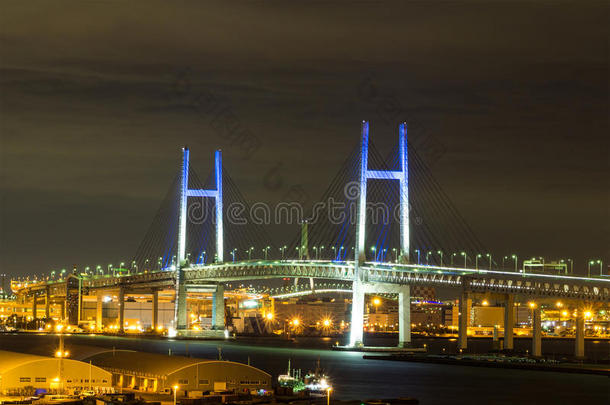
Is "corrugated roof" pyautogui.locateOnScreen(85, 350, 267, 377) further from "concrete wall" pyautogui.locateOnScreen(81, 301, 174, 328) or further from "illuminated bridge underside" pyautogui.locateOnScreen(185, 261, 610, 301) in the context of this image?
"concrete wall" pyautogui.locateOnScreen(81, 301, 174, 328)

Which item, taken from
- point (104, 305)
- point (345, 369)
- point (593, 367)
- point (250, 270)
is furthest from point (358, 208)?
point (104, 305)

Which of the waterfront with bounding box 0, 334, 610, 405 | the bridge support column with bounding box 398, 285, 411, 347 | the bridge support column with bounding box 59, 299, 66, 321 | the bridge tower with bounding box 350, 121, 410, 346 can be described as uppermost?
the bridge tower with bounding box 350, 121, 410, 346

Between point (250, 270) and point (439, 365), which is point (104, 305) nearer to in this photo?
point (250, 270)

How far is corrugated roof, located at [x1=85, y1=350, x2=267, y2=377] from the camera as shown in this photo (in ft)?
103

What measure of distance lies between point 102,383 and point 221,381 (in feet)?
12.2

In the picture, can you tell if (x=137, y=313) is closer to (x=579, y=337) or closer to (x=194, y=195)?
(x=194, y=195)

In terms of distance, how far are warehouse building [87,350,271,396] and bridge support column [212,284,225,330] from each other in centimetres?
4279

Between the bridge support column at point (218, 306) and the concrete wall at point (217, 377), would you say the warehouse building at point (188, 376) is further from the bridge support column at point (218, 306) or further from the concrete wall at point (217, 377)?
the bridge support column at point (218, 306)

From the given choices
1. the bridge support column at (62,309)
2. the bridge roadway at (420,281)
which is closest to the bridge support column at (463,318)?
the bridge roadway at (420,281)

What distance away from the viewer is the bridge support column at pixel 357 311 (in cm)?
5497

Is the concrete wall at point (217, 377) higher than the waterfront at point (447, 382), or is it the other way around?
the concrete wall at point (217, 377)

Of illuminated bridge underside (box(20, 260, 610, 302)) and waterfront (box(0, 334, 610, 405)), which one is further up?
illuminated bridge underside (box(20, 260, 610, 302))

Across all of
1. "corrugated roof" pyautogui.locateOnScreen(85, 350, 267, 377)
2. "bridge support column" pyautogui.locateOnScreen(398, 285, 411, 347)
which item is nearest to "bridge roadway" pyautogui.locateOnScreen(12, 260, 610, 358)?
"bridge support column" pyautogui.locateOnScreen(398, 285, 411, 347)

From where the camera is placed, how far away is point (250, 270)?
226 feet
